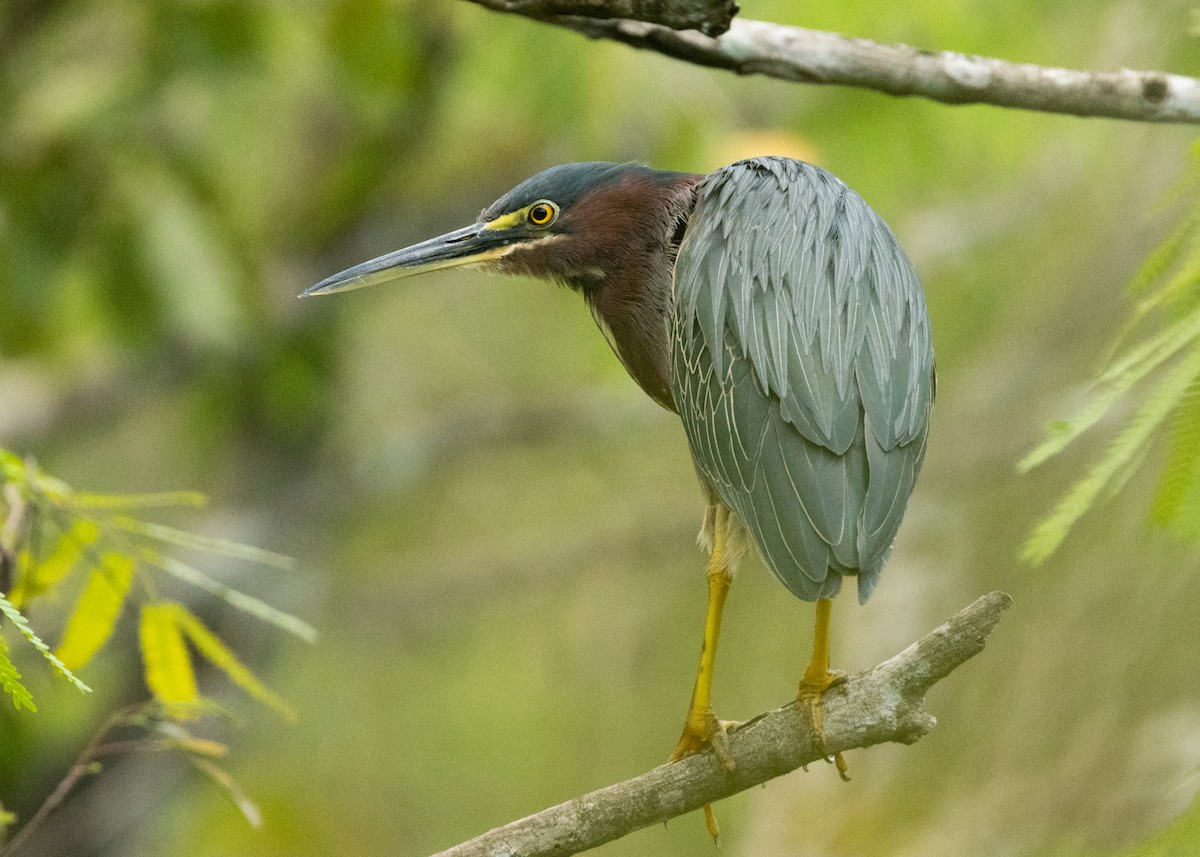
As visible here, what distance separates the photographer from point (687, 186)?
9.45 feet

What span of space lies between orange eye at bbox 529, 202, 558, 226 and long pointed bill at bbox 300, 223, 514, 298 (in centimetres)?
6

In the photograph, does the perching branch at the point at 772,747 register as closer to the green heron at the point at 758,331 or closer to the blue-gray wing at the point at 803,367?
the green heron at the point at 758,331

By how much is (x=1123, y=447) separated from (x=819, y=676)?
0.74 metres

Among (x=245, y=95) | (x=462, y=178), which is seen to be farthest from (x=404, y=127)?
(x=462, y=178)

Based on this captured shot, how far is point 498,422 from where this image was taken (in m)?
6.42

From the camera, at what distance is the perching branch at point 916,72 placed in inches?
99.8

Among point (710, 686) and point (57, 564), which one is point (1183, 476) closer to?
point (710, 686)

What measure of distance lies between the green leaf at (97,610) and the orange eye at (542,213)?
112 centimetres

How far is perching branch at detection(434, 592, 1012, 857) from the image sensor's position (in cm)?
197

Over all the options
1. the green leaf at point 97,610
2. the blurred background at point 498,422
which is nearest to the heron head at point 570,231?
the blurred background at point 498,422

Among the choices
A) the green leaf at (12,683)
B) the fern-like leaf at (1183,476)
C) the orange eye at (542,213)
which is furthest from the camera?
the orange eye at (542,213)

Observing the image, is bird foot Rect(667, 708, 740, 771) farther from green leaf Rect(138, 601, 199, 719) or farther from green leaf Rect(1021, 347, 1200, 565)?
green leaf Rect(138, 601, 199, 719)

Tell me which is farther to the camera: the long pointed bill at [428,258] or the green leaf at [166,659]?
the long pointed bill at [428,258]

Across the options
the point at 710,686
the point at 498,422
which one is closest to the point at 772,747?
the point at 710,686
